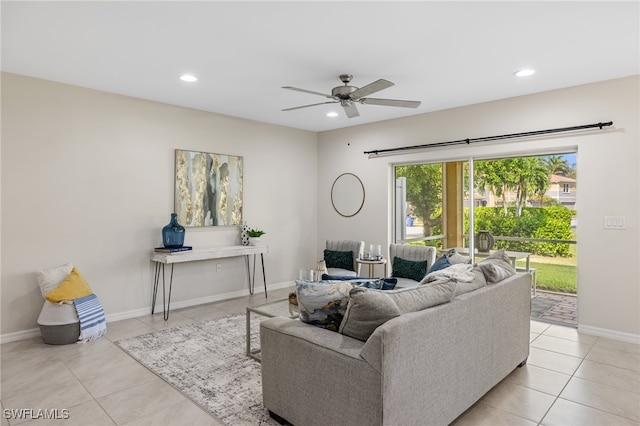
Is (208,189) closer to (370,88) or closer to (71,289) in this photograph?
(71,289)

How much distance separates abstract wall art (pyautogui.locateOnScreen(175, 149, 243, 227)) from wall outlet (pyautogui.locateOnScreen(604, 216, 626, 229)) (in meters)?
4.45

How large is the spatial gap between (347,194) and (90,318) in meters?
3.93

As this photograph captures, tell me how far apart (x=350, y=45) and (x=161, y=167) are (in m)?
2.93

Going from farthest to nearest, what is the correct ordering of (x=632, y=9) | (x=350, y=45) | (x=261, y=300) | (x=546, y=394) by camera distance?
(x=261, y=300) < (x=350, y=45) < (x=546, y=394) < (x=632, y=9)

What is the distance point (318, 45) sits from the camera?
3.06 metres

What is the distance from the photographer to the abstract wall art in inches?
195

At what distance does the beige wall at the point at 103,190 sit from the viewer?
3766 mm

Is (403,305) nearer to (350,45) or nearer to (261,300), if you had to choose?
(350,45)

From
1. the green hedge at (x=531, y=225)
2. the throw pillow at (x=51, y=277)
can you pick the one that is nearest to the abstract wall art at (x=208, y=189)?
the throw pillow at (x=51, y=277)

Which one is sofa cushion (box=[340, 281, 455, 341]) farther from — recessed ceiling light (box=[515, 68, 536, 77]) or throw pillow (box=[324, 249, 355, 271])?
throw pillow (box=[324, 249, 355, 271])

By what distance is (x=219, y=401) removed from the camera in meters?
2.58

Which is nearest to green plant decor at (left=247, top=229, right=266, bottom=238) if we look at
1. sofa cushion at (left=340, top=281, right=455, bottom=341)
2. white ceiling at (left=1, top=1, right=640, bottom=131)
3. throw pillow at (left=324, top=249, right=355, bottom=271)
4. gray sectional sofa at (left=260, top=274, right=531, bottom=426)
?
throw pillow at (left=324, top=249, right=355, bottom=271)

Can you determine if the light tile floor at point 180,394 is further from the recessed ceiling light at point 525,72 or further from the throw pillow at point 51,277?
the recessed ceiling light at point 525,72

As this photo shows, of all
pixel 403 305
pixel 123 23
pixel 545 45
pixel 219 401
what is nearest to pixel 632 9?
pixel 545 45
